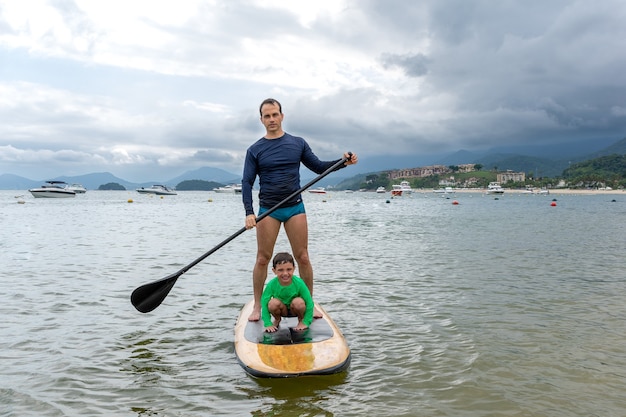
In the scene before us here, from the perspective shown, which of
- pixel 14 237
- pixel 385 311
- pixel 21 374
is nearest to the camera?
pixel 21 374

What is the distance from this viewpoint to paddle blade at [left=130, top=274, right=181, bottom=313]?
7441 millimetres

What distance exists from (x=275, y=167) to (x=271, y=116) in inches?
27.1

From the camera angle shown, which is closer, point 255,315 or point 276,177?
point 276,177

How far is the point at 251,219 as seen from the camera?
6.38m

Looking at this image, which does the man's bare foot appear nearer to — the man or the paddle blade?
the man

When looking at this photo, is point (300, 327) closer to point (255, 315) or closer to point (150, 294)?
point (255, 315)

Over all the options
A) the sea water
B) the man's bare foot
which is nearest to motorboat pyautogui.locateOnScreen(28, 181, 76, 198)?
the sea water

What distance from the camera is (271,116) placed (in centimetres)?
656

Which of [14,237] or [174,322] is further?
[14,237]

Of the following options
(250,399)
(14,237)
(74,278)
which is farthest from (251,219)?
(14,237)

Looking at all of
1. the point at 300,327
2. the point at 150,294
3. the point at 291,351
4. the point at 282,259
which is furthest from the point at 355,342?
the point at 150,294

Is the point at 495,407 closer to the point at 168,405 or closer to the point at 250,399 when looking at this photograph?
the point at 250,399

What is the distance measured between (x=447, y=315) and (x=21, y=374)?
6.65m

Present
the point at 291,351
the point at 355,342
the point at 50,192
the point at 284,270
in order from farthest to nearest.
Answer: the point at 50,192
the point at 355,342
the point at 284,270
the point at 291,351
